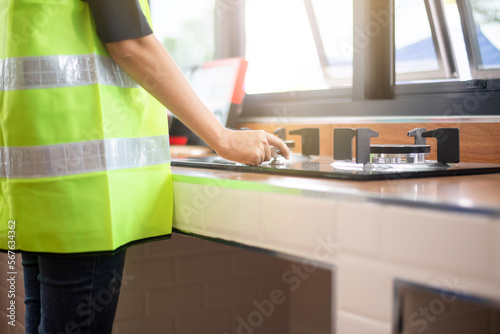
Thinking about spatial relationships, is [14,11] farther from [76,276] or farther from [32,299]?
[32,299]

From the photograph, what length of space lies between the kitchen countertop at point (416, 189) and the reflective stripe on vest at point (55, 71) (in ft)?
0.85

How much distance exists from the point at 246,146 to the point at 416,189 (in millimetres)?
382

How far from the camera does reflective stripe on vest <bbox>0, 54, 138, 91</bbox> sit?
83 cm

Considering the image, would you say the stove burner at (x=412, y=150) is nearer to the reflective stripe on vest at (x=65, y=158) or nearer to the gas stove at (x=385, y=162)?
the gas stove at (x=385, y=162)

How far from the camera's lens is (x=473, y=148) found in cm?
126

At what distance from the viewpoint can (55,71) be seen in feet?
2.71

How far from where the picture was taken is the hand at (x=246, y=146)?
0.95 m

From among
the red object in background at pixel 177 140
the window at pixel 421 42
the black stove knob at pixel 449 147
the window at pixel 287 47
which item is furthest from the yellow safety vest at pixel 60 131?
the window at pixel 421 42

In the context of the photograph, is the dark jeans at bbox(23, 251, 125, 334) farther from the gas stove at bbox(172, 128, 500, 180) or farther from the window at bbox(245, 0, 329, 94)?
the window at bbox(245, 0, 329, 94)

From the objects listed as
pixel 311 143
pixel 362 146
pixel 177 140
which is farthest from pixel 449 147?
pixel 177 140

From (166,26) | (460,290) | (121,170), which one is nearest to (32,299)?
(121,170)

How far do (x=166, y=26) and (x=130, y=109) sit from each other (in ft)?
5.85

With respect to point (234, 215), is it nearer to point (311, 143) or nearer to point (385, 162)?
point (385, 162)

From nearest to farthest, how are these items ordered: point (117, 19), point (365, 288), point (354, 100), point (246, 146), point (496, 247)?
point (496, 247) → point (365, 288) → point (117, 19) → point (246, 146) → point (354, 100)
